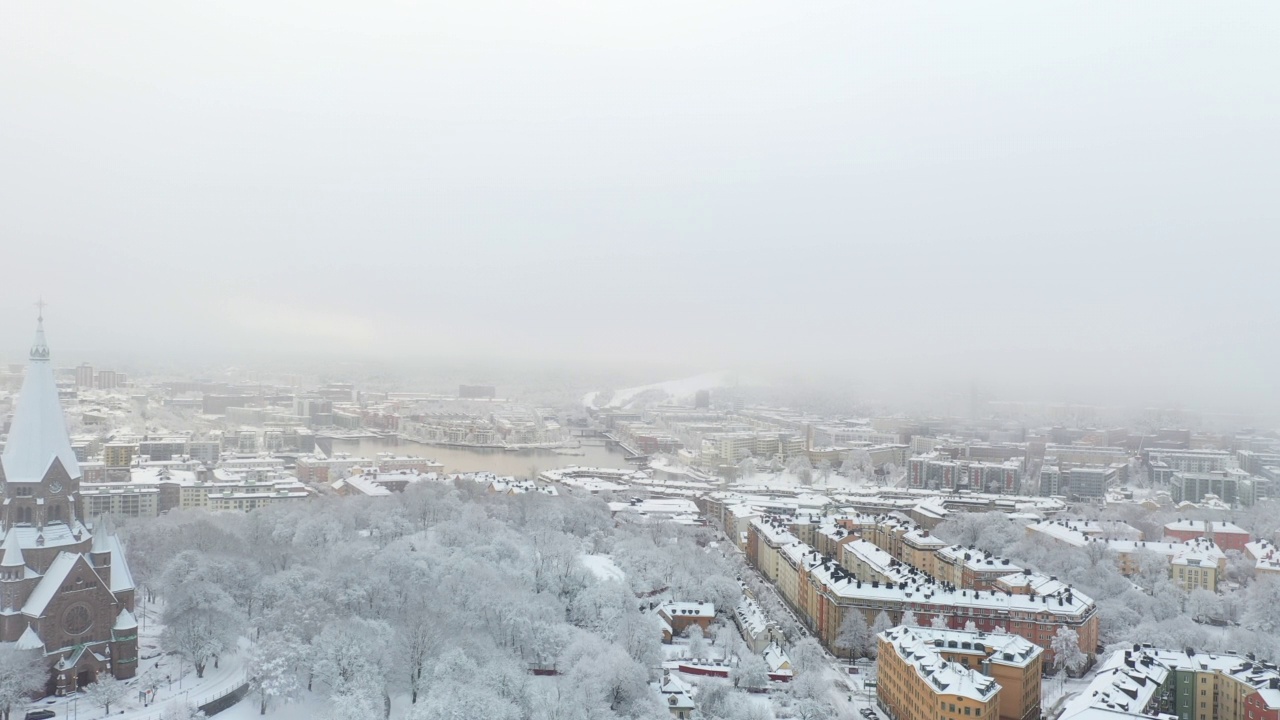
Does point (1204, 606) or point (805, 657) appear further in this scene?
point (1204, 606)

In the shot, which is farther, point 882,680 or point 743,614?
point 743,614

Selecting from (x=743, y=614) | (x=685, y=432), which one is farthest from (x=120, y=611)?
(x=685, y=432)

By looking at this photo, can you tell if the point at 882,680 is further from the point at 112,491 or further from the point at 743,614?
the point at 112,491

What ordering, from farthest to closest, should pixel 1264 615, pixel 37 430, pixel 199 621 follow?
1. pixel 1264 615
2. pixel 199 621
3. pixel 37 430

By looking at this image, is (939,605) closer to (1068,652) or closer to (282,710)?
(1068,652)

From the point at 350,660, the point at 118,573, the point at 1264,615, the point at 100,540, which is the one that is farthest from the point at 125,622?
the point at 1264,615

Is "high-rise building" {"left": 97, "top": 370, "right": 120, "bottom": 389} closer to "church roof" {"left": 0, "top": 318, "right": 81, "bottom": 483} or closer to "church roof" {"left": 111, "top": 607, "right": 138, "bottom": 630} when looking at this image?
"church roof" {"left": 0, "top": 318, "right": 81, "bottom": 483}

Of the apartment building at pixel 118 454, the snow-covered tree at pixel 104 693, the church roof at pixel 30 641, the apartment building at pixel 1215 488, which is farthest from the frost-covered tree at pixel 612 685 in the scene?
the apartment building at pixel 1215 488
